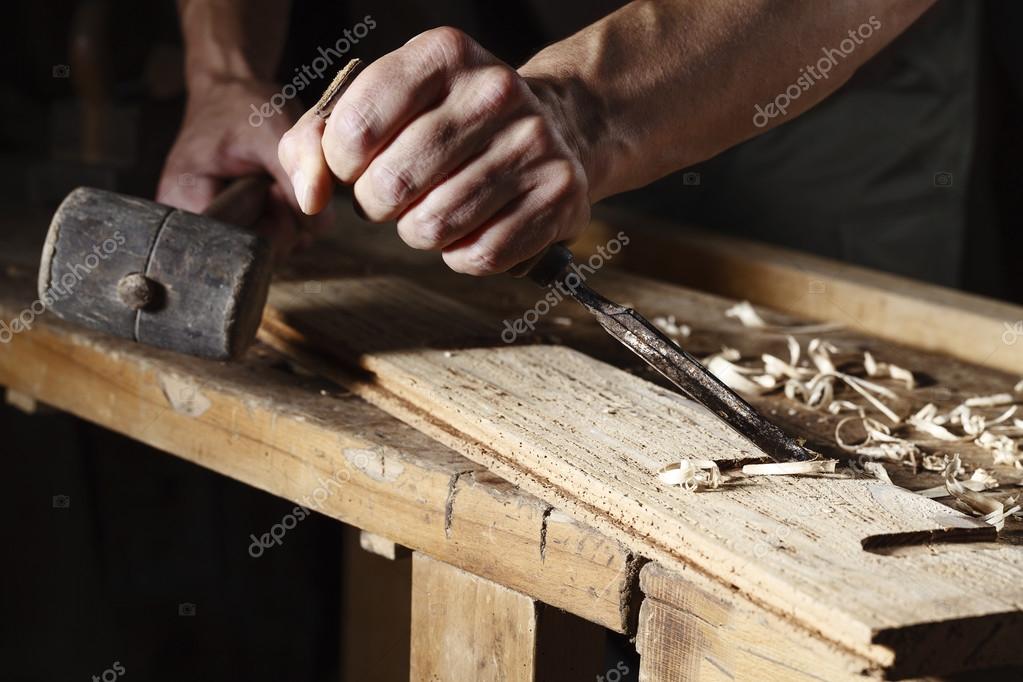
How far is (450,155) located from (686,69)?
376 millimetres

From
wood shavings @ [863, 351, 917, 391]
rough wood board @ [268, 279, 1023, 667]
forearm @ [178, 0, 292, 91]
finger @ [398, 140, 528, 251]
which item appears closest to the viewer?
rough wood board @ [268, 279, 1023, 667]

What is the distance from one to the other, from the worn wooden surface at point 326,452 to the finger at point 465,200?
0.69ft

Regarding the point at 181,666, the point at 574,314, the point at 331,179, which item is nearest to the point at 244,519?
the point at 181,666

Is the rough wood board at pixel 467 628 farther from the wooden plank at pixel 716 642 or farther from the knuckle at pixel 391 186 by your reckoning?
the knuckle at pixel 391 186

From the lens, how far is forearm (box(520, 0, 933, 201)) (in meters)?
1.29

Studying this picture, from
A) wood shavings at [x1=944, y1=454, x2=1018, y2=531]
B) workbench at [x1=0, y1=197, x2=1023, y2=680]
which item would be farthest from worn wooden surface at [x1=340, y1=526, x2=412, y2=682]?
wood shavings at [x1=944, y1=454, x2=1018, y2=531]

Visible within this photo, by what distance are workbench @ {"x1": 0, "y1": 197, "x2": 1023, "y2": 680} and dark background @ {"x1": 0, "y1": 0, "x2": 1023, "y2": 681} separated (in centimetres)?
69

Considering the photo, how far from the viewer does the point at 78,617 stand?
250 cm

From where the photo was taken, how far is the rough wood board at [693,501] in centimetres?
80

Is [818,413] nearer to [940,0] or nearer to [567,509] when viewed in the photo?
[567,509]

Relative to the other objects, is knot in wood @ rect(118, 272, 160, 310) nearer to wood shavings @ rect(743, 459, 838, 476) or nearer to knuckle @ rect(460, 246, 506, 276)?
knuckle @ rect(460, 246, 506, 276)

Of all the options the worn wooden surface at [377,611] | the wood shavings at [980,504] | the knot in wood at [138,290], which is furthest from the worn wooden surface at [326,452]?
the worn wooden surface at [377,611]

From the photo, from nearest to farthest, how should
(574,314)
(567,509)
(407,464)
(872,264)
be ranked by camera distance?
(567,509), (407,464), (574,314), (872,264)

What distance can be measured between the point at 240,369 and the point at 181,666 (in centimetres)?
150
